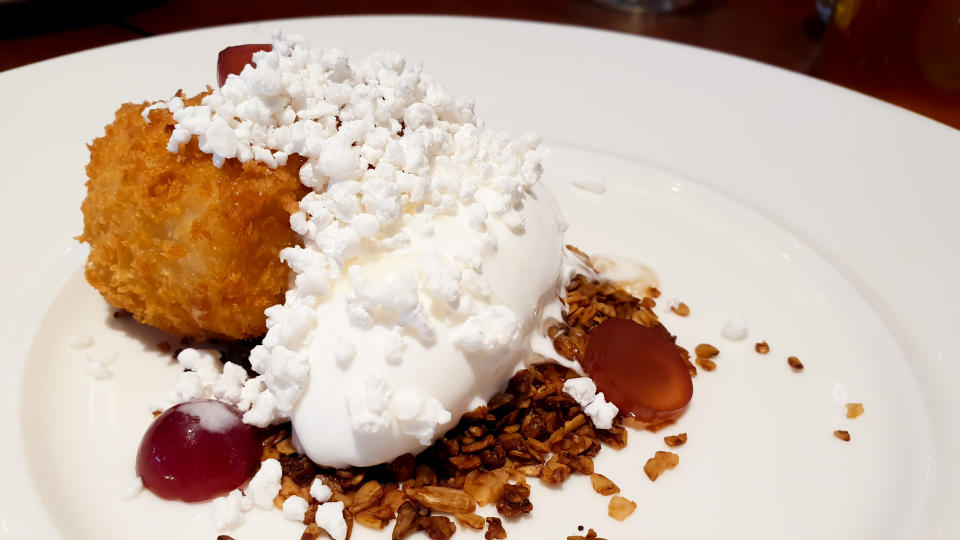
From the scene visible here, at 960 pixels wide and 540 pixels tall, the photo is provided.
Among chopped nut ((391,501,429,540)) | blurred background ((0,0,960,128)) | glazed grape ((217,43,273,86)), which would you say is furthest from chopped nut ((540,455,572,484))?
blurred background ((0,0,960,128))

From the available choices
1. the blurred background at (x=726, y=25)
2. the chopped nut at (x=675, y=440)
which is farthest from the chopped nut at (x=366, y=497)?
the blurred background at (x=726, y=25)

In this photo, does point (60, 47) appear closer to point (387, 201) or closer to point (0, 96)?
point (0, 96)

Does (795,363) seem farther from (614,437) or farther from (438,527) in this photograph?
(438,527)

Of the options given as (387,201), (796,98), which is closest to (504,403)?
(387,201)

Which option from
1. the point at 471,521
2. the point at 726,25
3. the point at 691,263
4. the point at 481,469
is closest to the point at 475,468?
the point at 481,469

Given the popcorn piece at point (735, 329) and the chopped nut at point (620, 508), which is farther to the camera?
the popcorn piece at point (735, 329)

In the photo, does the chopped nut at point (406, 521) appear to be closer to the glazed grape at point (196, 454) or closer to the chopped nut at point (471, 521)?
the chopped nut at point (471, 521)
